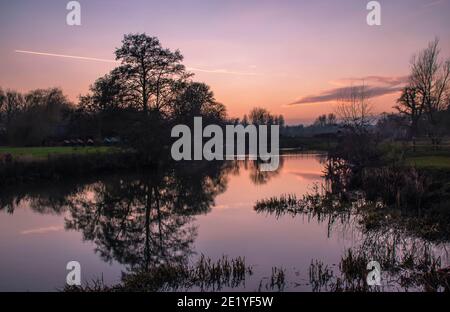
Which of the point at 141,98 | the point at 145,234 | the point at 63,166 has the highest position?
the point at 141,98

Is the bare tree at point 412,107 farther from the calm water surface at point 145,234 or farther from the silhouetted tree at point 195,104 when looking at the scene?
the calm water surface at point 145,234

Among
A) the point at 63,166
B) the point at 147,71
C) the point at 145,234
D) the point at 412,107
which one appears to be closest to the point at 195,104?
the point at 147,71

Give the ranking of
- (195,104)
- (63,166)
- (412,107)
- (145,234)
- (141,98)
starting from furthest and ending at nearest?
(195,104)
(412,107)
(141,98)
(63,166)
(145,234)

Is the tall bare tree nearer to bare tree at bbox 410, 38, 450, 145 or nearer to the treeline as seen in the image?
the treeline

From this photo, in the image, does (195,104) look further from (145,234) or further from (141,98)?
(145,234)

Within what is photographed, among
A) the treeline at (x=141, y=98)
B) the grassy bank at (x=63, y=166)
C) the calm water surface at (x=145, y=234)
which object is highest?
the treeline at (x=141, y=98)

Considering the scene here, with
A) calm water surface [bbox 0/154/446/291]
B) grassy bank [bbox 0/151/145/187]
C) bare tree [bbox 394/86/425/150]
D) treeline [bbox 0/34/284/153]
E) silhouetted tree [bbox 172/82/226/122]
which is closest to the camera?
calm water surface [bbox 0/154/446/291]

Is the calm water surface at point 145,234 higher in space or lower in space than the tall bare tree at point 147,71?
lower

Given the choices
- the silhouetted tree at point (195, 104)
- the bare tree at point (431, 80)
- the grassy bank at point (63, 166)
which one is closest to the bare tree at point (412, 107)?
the bare tree at point (431, 80)

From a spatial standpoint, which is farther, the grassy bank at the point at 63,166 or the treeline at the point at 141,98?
the treeline at the point at 141,98

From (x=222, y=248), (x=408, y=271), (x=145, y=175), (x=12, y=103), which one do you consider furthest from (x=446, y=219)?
(x=12, y=103)

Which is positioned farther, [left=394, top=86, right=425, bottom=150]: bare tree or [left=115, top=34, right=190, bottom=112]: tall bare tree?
[left=394, top=86, right=425, bottom=150]: bare tree

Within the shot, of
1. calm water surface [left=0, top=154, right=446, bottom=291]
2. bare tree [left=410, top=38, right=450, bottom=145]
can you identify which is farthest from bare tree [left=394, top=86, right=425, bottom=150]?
calm water surface [left=0, top=154, right=446, bottom=291]
